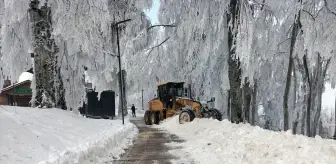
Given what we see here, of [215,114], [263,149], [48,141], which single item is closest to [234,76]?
[263,149]

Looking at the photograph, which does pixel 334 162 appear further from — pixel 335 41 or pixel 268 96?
pixel 268 96

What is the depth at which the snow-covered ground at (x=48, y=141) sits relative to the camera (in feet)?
22.8

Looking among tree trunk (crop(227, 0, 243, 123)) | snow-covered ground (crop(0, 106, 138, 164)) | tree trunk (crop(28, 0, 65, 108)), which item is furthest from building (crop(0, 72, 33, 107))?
snow-covered ground (crop(0, 106, 138, 164))

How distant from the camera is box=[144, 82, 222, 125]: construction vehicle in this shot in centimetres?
2488

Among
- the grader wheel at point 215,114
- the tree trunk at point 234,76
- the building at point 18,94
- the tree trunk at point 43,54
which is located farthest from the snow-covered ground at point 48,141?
the building at point 18,94

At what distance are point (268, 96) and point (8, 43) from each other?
25327 millimetres

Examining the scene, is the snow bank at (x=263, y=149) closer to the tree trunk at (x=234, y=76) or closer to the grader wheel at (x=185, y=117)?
the tree trunk at (x=234, y=76)

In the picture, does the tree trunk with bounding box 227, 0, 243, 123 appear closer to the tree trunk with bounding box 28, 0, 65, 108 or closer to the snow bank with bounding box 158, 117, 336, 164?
the snow bank with bounding box 158, 117, 336, 164

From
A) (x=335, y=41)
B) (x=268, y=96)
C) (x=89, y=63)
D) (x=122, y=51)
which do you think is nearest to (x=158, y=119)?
(x=122, y=51)

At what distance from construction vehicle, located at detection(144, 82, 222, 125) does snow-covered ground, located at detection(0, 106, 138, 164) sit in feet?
41.4

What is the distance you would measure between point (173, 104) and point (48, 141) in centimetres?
1975

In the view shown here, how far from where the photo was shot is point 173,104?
27.9 metres

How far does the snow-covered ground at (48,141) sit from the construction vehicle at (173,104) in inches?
496

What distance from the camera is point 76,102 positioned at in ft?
65.7
